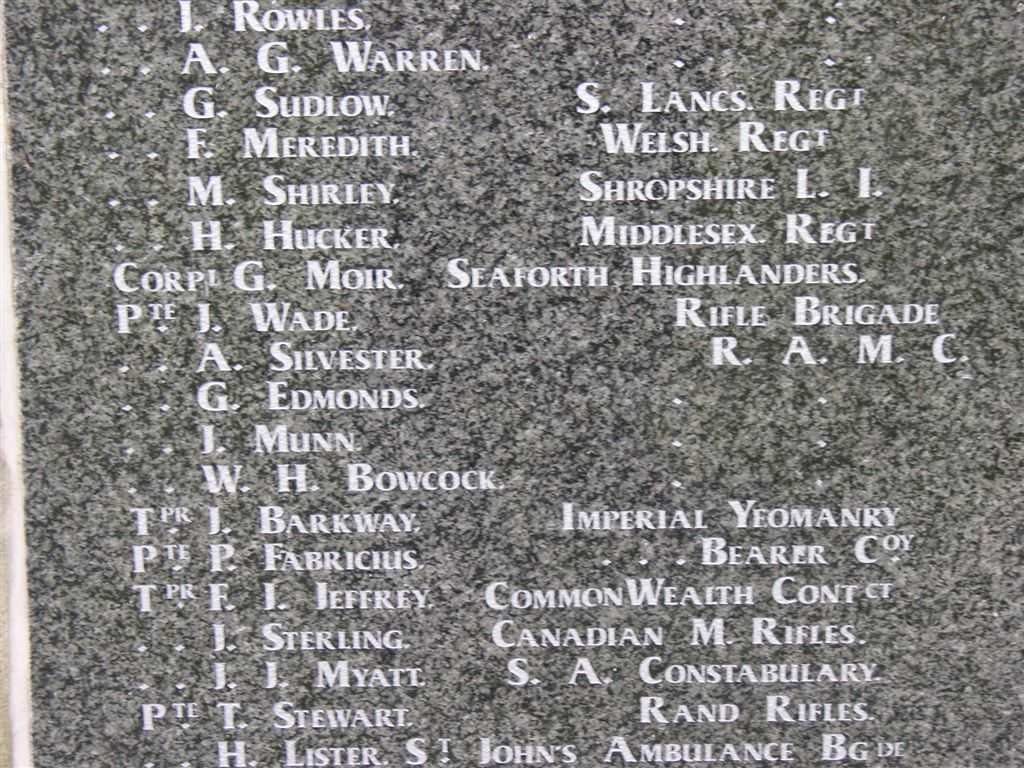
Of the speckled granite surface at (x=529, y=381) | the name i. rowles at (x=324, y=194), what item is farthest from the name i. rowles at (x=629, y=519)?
the name i. rowles at (x=324, y=194)

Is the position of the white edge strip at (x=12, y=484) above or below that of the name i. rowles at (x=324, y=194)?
below

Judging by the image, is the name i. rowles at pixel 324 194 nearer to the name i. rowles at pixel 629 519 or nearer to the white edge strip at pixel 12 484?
the white edge strip at pixel 12 484

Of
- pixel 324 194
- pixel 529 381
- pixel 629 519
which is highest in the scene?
pixel 324 194

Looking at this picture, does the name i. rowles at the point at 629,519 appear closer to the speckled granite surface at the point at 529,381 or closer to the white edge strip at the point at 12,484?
the speckled granite surface at the point at 529,381

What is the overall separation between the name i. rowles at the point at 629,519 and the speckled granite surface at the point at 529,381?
0.8 inches

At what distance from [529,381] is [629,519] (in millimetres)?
315

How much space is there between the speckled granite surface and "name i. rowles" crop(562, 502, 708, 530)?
20 mm

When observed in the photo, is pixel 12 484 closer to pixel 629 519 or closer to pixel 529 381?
pixel 529 381

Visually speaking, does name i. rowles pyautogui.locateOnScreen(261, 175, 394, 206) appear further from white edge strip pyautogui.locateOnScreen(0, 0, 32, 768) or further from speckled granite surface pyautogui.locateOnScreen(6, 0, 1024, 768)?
white edge strip pyautogui.locateOnScreen(0, 0, 32, 768)

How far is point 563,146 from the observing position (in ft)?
6.91

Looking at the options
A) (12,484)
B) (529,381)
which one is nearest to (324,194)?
(529,381)

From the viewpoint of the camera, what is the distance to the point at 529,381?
215 centimetres

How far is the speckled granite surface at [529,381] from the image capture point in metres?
2.09

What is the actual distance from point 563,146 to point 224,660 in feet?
3.73
